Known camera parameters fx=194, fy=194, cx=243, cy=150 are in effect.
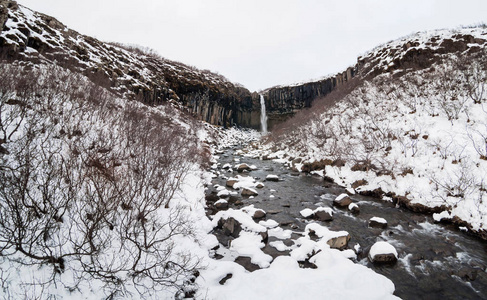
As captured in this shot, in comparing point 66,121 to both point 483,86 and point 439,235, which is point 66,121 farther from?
point 483,86

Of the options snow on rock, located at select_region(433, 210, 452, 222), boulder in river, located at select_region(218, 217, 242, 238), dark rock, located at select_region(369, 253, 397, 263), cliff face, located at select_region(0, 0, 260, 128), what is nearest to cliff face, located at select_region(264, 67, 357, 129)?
cliff face, located at select_region(0, 0, 260, 128)

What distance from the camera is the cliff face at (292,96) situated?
42.0 m

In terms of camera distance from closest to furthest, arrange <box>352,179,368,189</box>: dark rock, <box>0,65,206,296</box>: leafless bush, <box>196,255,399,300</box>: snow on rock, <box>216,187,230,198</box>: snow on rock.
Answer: <box>0,65,206,296</box>: leafless bush < <box>196,255,399,300</box>: snow on rock < <box>216,187,230,198</box>: snow on rock < <box>352,179,368,189</box>: dark rock

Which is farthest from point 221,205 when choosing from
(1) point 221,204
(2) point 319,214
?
(2) point 319,214

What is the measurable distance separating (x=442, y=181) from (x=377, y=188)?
229cm

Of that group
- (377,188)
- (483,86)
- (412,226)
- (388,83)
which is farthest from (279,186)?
(388,83)

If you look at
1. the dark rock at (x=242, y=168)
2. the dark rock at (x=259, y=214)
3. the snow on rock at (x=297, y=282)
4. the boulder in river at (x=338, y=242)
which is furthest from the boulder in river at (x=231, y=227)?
the dark rock at (x=242, y=168)

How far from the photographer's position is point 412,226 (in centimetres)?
643

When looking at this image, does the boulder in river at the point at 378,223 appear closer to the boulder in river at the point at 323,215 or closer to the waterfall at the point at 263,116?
the boulder in river at the point at 323,215

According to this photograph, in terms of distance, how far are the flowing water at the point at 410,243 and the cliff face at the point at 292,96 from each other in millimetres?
35658

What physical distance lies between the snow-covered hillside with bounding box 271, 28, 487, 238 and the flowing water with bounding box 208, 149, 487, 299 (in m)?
0.80

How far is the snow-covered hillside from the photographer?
682 centimetres

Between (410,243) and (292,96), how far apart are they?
45.9m

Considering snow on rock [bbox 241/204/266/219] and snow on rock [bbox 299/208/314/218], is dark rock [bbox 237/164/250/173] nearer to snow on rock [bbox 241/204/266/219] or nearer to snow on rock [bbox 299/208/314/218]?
snow on rock [bbox 241/204/266/219]
